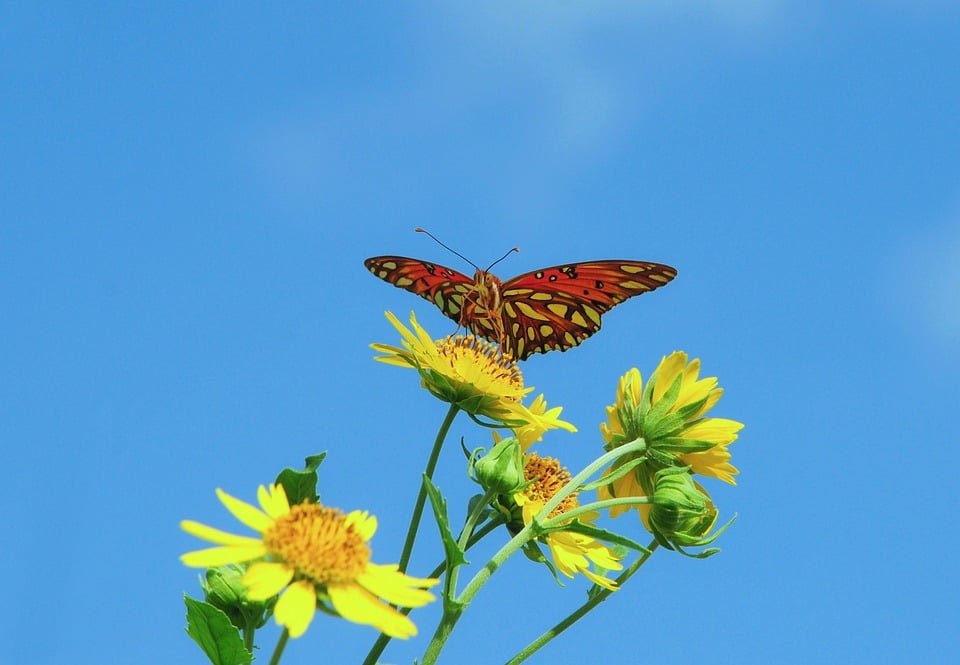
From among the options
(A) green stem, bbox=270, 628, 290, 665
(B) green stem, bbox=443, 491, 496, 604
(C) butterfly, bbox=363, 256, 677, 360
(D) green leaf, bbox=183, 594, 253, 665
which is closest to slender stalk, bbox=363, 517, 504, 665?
(B) green stem, bbox=443, 491, 496, 604

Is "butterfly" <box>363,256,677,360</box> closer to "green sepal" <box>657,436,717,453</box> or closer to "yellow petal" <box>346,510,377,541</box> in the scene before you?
"green sepal" <box>657,436,717,453</box>

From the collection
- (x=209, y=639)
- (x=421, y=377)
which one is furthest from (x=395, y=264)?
(x=209, y=639)

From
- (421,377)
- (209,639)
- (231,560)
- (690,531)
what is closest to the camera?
(231,560)

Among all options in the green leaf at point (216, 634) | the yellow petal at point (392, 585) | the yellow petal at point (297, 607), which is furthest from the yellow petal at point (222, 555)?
the green leaf at point (216, 634)

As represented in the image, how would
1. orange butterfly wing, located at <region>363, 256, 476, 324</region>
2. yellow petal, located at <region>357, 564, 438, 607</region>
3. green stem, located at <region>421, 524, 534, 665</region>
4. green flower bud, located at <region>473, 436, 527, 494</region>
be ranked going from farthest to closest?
1. orange butterfly wing, located at <region>363, 256, 476, 324</region>
2. green flower bud, located at <region>473, 436, 527, 494</region>
3. green stem, located at <region>421, 524, 534, 665</region>
4. yellow petal, located at <region>357, 564, 438, 607</region>

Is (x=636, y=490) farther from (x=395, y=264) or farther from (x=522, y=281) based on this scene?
(x=395, y=264)

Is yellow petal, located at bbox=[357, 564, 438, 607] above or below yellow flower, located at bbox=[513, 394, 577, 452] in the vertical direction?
below

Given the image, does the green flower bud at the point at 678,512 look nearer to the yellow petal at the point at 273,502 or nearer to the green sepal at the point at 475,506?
the green sepal at the point at 475,506
